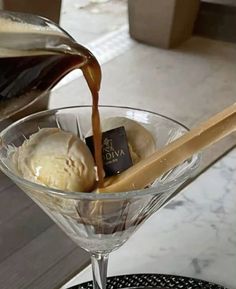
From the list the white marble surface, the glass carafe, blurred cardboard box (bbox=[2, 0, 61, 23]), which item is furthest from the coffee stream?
blurred cardboard box (bbox=[2, 0, 61, 23])

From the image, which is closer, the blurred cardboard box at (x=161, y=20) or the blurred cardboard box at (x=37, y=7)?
the blurred cardboard box at (x=37, y=7)

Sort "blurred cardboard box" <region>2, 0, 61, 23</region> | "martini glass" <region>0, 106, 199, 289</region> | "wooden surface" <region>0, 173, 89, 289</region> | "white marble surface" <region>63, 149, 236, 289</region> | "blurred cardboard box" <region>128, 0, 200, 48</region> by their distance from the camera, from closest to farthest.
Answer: "martini glass" <region>0, 106, 199, 289</region> → "white marble surface" <region>63, 149, 236, 289</region> → "wooden surface" <region>0, 173, 89, 289</region> → "blurred cardboard box" <region>2, 0, 61, 23</region> → "blurred cardboard box" <region>128, 0, 200, 48</region>

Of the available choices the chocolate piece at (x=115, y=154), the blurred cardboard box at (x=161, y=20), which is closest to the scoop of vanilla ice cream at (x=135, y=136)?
the chocolate piece at (x=115, y=154)

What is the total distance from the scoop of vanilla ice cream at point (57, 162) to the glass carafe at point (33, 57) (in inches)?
1.8

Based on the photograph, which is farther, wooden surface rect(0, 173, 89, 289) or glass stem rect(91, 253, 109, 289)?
wooden surface rect(0, 173, 89, 289)

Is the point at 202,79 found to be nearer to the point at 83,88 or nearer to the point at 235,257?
the point at 83,88

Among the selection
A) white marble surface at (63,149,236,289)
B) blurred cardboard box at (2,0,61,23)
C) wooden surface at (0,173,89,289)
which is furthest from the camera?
blurred cardboard box at (2,0,61,23)

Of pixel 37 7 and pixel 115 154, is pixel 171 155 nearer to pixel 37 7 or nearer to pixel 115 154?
pixel 115 154

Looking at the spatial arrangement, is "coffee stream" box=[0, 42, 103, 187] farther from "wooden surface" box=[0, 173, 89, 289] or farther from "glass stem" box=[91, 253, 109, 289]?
"wooden surface" box=[0, 173, 89, 289]

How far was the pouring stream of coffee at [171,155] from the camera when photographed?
1.77 feet

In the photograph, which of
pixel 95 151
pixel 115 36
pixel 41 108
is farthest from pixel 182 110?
pixel 95 151

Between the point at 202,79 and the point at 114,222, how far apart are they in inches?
46.8

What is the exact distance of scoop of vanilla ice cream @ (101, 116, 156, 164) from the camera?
596 millimetres

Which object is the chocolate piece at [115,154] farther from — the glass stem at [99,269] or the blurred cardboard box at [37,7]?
the blurred cardboard box at [37,7]
